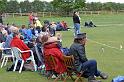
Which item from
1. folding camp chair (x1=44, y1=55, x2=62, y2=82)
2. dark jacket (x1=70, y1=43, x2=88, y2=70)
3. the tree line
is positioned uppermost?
dark jacket (x1=70, y1=43, x2=88, y2=70)

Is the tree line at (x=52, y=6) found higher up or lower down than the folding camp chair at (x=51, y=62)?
lower down

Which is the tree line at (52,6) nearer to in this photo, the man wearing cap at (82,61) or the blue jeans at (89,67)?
the man wearing cap at (82,61)

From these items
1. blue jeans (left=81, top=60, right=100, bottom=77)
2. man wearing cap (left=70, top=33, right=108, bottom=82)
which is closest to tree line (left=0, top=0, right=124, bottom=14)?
man wearing cap (left=70, top=33, right=108, bottom=82)

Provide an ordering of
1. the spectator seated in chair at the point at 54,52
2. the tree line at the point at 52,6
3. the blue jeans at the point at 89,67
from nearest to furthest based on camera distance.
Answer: the blue jeans at the point at 89,67 < the spectator seated in chair at the point at 54,52 < the tree line at the point at 52,6

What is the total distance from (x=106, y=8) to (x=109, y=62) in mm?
93542

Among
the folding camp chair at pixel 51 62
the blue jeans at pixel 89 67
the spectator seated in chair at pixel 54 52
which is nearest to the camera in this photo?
the blue jeans at pixel 89 67

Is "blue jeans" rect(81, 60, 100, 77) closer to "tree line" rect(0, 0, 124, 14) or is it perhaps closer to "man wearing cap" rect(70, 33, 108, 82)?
"man wearing cap" rect(70, 33, 108, 82)

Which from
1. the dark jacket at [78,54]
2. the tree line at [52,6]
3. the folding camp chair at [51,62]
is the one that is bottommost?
the tree line at [52,6]

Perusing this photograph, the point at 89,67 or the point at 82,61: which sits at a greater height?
the point at 82,61

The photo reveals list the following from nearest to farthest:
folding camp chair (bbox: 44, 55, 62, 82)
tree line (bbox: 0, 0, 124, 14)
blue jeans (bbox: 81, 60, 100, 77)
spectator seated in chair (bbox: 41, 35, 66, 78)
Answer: blue jeans (bbox: 81, 60, 100, 77) < spectator seated in chair (bbox: 41, 35, 66, 78) < folding camp chair (bbox: 44, 55, 62, 82) < tree line (bbox: 0, 0, 124, 14)

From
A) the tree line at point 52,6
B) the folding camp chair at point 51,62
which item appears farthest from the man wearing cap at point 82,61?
the tree line at point 52,6

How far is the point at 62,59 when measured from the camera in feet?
38.0

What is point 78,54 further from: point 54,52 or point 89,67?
point 54,52

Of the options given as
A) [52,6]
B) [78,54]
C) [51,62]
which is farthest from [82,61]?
[52,6]
